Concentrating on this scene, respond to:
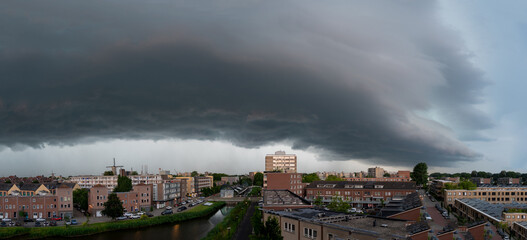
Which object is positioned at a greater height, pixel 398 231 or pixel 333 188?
pixel 398 231

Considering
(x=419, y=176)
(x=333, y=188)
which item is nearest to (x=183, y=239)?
(x=333, y=188)

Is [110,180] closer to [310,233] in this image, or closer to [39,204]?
[39,204]

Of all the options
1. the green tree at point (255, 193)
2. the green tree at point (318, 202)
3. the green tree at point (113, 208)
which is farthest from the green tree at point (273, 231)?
the green tree at point (255, 193)

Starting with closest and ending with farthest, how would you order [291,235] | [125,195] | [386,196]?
[291,235]
[125,195]
[386,196]

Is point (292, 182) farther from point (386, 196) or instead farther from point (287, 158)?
point (287, 158)

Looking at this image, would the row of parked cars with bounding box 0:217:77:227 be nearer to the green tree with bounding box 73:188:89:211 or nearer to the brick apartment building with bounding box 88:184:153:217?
the brick apartment building with bounding box 88:184:153:217

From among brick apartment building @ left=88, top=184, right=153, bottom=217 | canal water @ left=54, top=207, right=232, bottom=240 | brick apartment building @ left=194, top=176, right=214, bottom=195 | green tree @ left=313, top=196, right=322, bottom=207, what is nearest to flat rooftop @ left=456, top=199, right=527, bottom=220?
green tree @ left=313, top=196, right=322, bottom=207

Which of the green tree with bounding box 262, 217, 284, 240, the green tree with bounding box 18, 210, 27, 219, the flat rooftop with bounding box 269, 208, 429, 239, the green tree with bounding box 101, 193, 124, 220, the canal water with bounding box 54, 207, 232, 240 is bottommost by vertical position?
the canal water with bounding box 54, 207, 232, 240

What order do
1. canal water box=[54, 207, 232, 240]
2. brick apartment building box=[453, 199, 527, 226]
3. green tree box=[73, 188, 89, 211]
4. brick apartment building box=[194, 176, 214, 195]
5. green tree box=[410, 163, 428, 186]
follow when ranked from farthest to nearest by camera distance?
brick apartment building box=[194, 176, 214, 195] → green tree box=[410, 163, 428, 186] → green tree box=[73, 188, 89, 211] → canal water box=[54, 207, 232, 240] → brick apartment building box=[453, 199, 527, 226]
